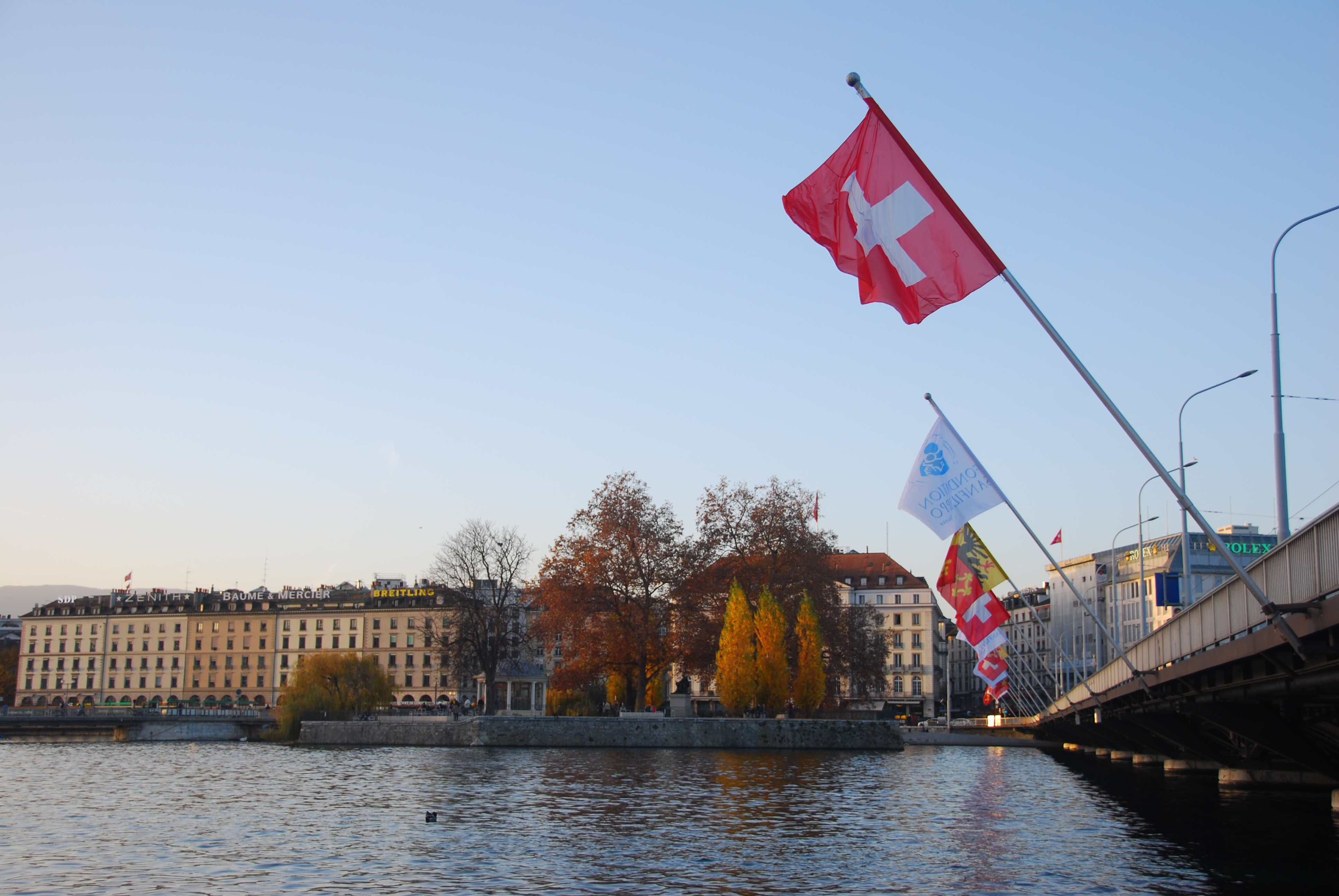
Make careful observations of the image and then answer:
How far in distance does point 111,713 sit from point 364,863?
328 feet

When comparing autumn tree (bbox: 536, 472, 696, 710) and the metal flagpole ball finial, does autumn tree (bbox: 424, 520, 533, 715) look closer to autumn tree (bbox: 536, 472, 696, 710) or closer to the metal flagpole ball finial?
autumn tree (bbox: 536, 472, 696, 710)

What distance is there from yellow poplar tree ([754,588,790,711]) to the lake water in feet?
73.2

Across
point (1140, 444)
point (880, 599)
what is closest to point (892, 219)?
point (1140, 444)

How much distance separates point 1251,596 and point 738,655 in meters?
52.9

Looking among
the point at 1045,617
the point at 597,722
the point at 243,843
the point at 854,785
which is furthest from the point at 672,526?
the point at 1045,617

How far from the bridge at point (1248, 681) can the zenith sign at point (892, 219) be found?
23.2ft

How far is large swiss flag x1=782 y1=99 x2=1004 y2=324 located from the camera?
59.2ft

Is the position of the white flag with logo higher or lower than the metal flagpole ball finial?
lower

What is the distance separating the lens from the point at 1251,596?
2238 cm

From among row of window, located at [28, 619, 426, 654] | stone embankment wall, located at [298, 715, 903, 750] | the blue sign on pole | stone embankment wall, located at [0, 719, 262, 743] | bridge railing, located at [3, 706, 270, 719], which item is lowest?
stone embankment wall, located at [0, 719, 262, 743]

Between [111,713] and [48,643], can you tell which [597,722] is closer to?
[111,713]

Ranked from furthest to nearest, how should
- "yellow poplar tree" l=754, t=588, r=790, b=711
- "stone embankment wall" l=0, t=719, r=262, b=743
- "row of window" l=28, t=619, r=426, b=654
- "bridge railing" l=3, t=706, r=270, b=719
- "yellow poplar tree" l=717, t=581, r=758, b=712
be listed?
"row of window" l=28, t=619, r=426, b=654, "bridge railing" l=3, t=706, r=270, b=719, "stone embankment wall" l=0, t=719, r=262, b=743, "yellow poplar tree" l=754, t=588, r=790, b=711, "yellow poplar tree" l=717, t=581, r=758, b=712

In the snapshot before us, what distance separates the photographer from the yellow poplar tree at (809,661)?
75.4 m

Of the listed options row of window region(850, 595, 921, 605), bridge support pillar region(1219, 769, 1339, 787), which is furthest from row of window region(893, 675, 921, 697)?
bridge support pillar region(1219, 769, 1339, 787)
